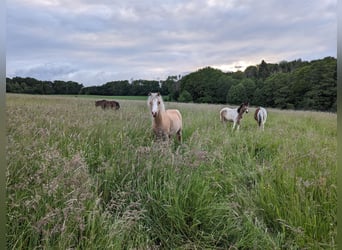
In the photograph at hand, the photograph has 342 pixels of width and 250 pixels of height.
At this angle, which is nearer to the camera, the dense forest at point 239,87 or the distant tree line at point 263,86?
the dense forest at point 239,87

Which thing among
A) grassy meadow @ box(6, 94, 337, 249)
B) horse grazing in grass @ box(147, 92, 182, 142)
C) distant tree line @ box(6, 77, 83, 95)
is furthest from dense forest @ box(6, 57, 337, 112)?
horse grazing in grass @ box(147, 92, 182, 142)

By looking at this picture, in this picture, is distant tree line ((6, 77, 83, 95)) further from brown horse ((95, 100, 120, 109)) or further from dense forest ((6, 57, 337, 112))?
brown horse ((95, 100, 120, 109))

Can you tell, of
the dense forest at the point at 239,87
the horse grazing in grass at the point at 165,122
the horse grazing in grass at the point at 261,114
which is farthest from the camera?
the horse grazing in grass at the point at 165,122

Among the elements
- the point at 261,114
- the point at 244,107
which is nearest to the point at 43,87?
the point at 244,107

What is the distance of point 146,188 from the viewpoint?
5.02 feet

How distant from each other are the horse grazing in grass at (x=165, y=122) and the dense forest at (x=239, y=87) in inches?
14.7

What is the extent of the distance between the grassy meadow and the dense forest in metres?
0.13

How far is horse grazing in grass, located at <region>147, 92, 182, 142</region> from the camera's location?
8.06 feet

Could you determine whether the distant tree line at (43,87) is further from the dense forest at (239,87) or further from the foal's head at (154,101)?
the foal's head at (154,101)

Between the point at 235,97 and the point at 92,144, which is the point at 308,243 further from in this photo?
the point at 92,144

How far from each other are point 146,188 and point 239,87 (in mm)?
1050

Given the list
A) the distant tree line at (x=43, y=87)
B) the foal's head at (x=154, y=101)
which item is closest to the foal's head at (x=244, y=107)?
the foal's head at (x=154, y=101)

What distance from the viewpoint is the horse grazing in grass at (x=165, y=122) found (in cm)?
246

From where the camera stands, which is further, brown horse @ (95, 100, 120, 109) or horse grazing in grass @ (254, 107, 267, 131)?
horse grazing in grass @ (254, 107, 267, 131)
